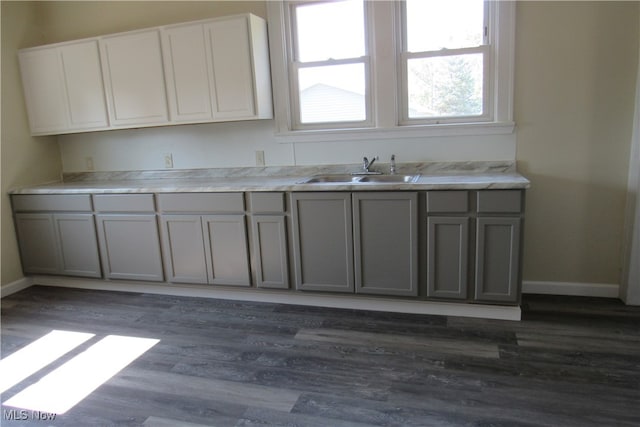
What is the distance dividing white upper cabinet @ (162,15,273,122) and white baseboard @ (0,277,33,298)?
1992mm

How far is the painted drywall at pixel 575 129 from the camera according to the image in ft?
9.44

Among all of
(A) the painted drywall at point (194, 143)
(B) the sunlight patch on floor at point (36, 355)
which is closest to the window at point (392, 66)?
(A) the painted drywall at point (194, 143)

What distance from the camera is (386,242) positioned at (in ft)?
9.52

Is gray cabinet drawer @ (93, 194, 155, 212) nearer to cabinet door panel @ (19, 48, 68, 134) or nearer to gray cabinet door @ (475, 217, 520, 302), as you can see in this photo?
cabinet door panel @ (19, 48, 68, 134)

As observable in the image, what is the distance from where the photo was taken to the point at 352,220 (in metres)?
2.93

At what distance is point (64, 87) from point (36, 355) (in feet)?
7.16

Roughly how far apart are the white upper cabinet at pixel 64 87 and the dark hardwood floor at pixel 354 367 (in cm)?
157


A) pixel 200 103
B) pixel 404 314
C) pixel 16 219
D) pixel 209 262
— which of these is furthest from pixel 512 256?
pixel 16 219

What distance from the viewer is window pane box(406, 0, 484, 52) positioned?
10.2ft

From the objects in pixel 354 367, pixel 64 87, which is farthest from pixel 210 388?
pixel 64 87

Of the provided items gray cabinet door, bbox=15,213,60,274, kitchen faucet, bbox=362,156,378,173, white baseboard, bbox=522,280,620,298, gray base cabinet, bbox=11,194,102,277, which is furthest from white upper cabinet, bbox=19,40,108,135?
white baseboard, bbox=522,280,620,298

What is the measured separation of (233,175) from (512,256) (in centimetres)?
217

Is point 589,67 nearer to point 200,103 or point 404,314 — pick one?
point 404,314

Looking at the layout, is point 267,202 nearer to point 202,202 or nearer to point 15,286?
point 202,202
